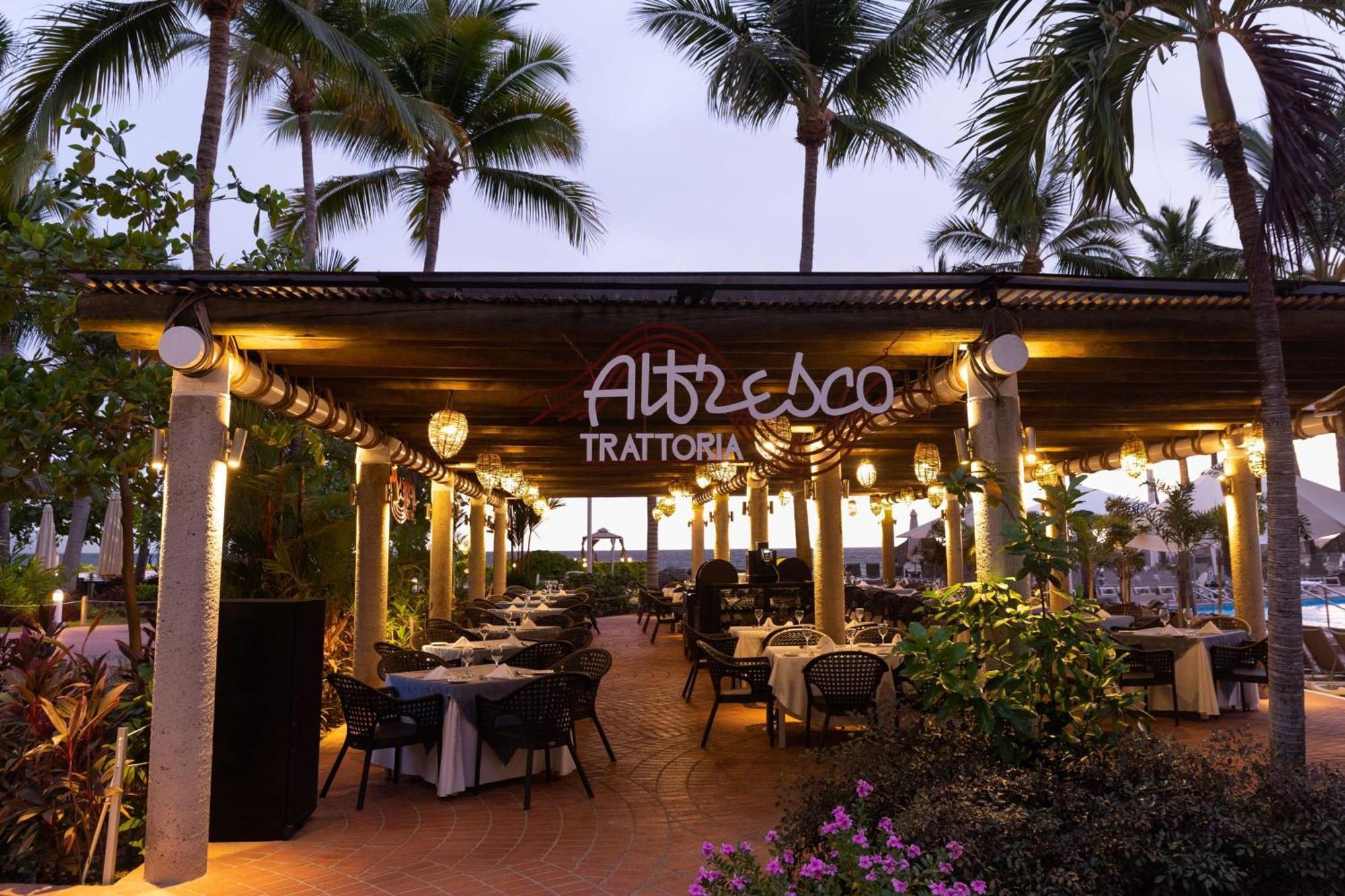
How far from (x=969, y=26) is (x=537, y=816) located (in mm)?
5246

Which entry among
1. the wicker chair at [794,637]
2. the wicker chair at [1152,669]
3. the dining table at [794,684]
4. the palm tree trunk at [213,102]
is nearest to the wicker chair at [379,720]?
the dining table at [794,684]

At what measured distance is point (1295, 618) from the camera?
165 inches

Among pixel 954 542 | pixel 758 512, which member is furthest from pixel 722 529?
pixel 954 542

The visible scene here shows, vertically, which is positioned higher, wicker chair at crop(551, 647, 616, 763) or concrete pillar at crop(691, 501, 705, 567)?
concrete pillar at crop(691, 501, 705, 567)

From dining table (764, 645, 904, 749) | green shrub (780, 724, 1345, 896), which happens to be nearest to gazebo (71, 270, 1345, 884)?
green shrub (780, 724, 1345, 896)

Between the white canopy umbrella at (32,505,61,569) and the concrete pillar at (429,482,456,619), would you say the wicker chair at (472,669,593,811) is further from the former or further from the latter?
the white canopy umbrella at (32,505,61,569)

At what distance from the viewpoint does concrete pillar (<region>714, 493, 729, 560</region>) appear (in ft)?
59.5

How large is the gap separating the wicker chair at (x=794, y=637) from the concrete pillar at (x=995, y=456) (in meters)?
3.54

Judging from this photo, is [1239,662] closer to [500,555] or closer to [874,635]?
[874,635]

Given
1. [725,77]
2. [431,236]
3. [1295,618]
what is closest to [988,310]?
[1295,618]

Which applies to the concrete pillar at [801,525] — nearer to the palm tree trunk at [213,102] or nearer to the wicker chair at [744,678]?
the wicker chair at [744,678]

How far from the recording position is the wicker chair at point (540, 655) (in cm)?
766

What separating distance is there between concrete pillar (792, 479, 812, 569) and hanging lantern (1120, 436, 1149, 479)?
4.86 metres

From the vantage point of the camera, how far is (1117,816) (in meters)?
3.62
